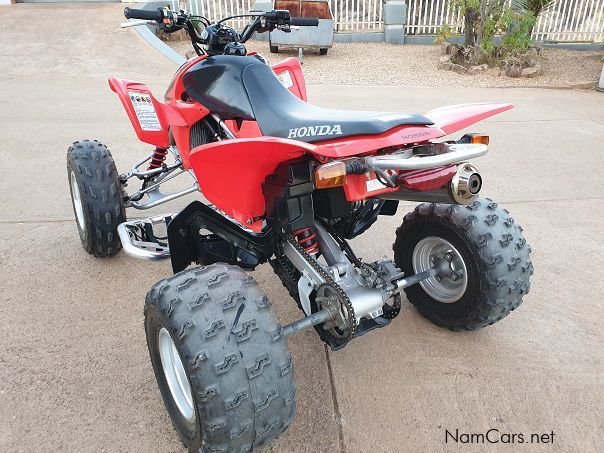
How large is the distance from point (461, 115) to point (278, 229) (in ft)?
3.05

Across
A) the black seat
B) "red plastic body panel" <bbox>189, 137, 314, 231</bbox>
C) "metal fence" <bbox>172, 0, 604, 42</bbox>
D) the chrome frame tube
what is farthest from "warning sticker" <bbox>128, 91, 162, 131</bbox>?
"metal fence" <bbox>172, 0, 604, 42</bbox>

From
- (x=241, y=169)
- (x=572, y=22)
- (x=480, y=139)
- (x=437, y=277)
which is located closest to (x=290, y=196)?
(x=241, y=169)

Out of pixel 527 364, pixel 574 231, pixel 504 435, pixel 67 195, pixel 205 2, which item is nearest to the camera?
pixel 504 435

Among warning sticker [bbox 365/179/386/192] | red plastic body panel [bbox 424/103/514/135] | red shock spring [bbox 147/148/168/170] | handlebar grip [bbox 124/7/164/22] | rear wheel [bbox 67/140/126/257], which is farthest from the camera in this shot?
red shock spring [bbox 147/148/168/170]

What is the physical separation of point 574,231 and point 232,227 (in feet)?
9.85

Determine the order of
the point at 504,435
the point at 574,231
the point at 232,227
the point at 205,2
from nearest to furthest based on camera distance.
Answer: the point at 504,435 < the point at 232,227 < the point at 574,231 < the point at 205,2

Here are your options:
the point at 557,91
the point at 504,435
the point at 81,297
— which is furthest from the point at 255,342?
the point at 557,91

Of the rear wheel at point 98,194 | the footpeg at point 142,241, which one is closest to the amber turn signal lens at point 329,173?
the footpeg at point 142,241

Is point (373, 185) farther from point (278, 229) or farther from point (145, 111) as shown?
point (145, 111)

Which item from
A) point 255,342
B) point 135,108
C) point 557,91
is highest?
point 135,108

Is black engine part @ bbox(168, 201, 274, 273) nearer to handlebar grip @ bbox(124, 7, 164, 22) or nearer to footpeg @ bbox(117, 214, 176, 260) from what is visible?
footpeg @ bbox(117, 214, 176, 260)

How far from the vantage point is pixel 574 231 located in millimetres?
4051

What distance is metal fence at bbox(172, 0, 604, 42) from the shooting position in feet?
46.0

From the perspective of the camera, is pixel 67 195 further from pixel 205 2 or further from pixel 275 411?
pixel 205 2
